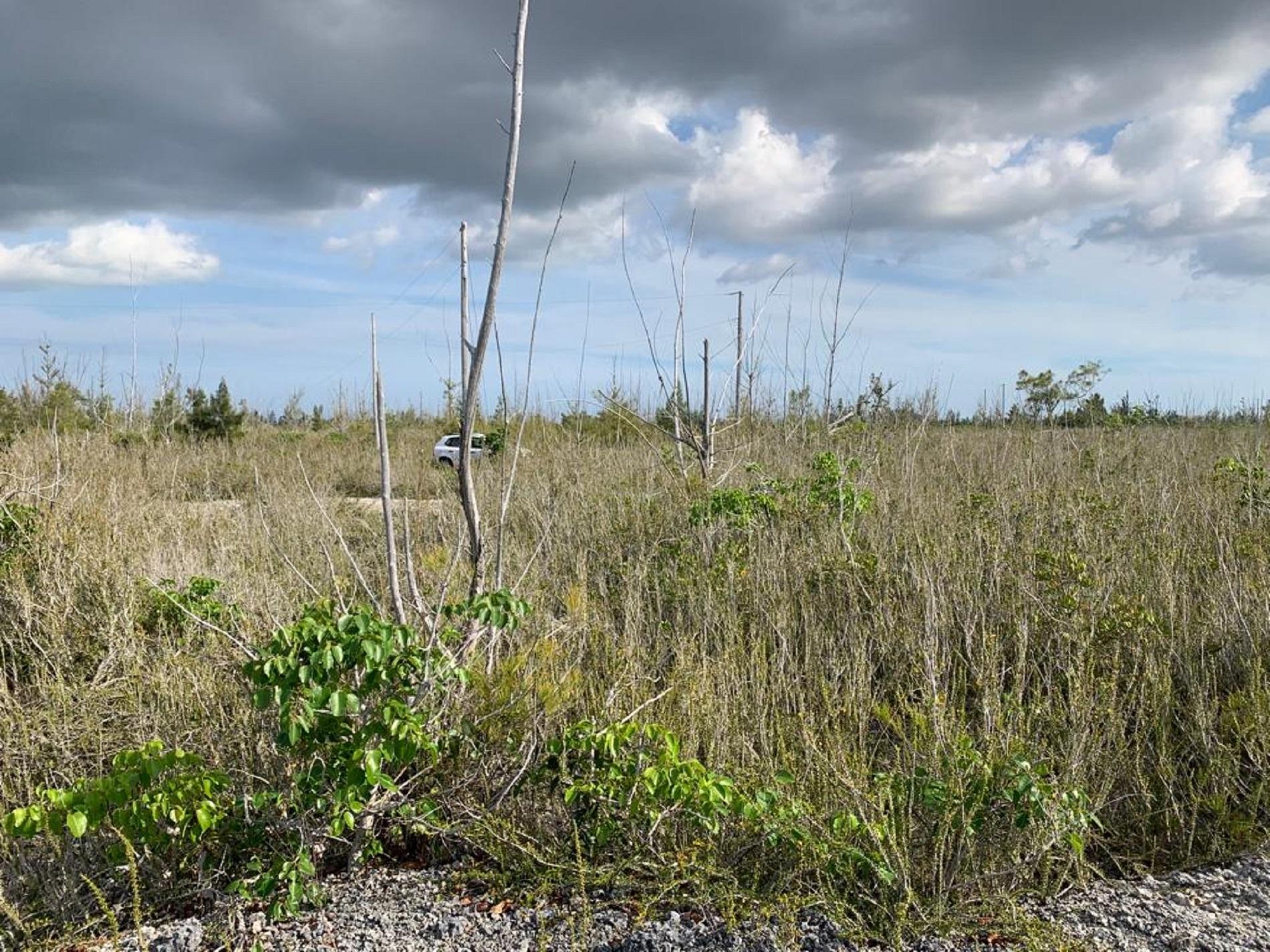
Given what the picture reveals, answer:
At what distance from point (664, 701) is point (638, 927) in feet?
3.79

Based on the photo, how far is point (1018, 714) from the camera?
3176mm

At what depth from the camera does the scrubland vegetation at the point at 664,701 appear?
2473 millimetres

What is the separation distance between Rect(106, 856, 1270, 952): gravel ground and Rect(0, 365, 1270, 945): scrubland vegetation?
0.09 m

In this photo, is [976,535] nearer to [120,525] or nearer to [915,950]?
[915,950]

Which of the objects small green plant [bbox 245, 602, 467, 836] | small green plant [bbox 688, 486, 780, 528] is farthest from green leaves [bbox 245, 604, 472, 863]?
small green plant [bbox 688, 486, 780, 528]

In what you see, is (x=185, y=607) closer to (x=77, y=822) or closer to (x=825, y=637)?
(x=77, y=822)

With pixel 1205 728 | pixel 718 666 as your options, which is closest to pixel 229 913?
pixel 718 666

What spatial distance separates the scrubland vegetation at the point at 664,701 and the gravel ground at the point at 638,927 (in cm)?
9

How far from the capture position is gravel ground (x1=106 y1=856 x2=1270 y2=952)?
7.58ft

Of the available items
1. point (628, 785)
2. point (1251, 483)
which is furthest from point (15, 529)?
point (1251, 483)

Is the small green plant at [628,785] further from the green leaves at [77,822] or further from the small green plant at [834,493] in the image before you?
the small green plant at [834,493]

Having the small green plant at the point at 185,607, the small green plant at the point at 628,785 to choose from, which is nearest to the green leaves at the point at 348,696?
the small green plant at the point at 628,785

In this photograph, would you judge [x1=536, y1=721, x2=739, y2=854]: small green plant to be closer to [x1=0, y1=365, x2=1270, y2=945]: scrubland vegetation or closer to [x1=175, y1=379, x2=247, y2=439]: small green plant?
[x1=0, y1=365, x2=1270, y2=945]: scrubland vegetation

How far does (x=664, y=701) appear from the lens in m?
3.47
